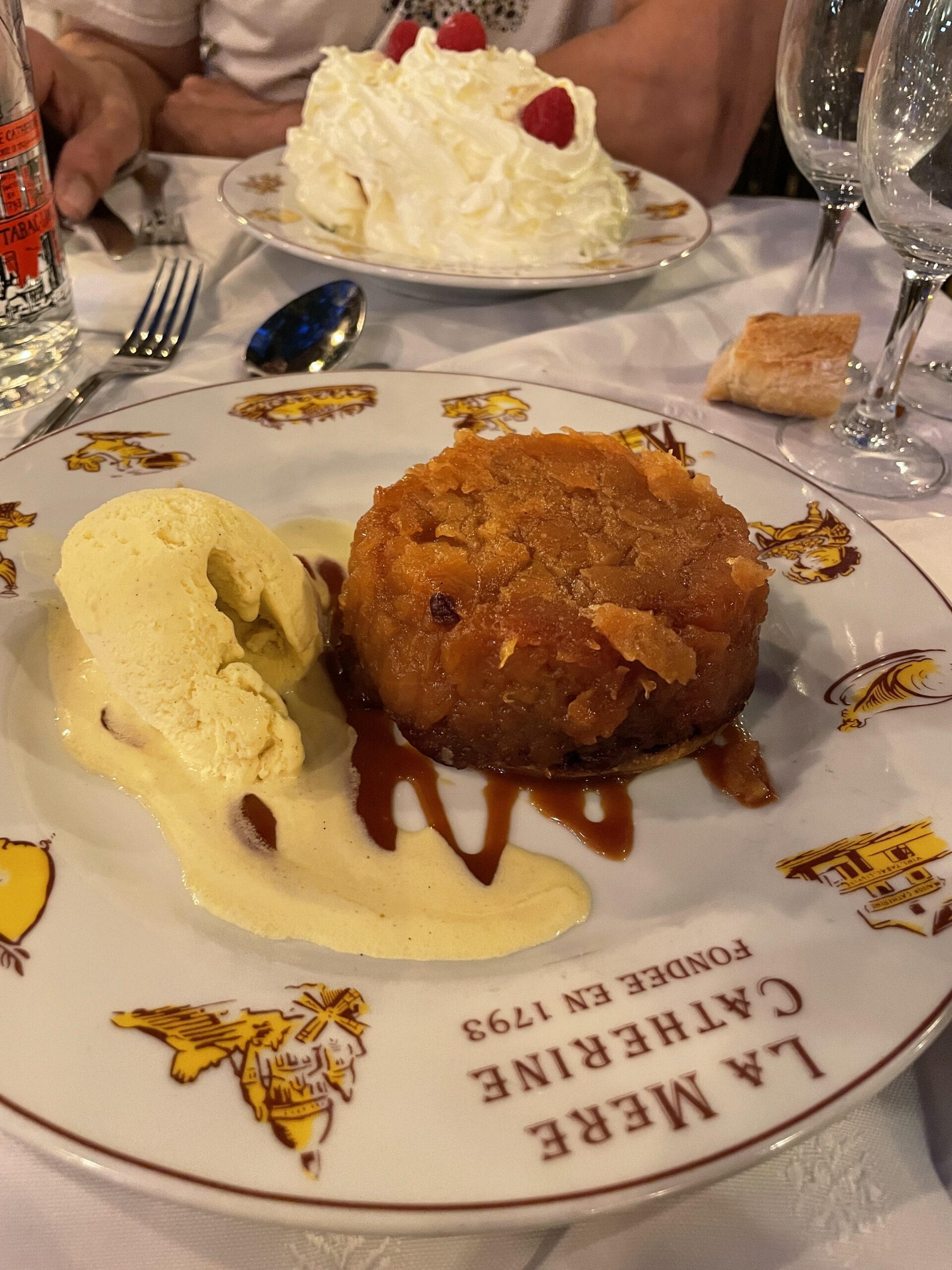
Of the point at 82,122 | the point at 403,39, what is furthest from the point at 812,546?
the point at 82,122

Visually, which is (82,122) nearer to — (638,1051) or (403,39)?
(403,39)

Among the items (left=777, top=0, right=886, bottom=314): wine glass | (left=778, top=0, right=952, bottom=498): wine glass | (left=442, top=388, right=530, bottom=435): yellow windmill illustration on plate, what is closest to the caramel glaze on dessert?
(left=442, top=388, right=530, bottom=435): yellow windmill illustration on plate

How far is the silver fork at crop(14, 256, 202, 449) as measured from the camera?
65.5 inches

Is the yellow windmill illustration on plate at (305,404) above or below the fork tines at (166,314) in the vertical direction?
above

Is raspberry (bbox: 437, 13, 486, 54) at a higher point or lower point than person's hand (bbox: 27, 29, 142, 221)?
higher

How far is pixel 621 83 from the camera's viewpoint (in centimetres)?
260

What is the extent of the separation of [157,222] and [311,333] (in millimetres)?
724

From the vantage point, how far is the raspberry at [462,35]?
84.4 inches

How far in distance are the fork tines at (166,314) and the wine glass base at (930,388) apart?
159 centimetres

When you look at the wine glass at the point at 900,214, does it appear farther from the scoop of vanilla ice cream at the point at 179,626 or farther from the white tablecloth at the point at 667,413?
the scoop of vanilla ice cream at the point at 179,626

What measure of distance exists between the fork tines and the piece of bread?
1.17 m

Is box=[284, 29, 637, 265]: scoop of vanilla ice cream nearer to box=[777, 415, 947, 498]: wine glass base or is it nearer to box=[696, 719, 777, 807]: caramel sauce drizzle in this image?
box=[777, 415, 947, 498]: wine glass base

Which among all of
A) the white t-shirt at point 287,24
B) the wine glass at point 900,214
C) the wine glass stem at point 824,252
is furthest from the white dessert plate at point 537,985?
the white t-shirt at point 287,24

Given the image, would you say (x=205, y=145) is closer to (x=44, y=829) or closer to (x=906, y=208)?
(x=906, y=208)
